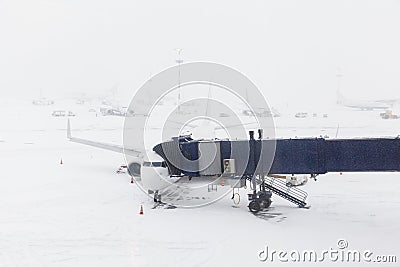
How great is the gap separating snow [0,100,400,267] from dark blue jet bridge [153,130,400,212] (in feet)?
7.97

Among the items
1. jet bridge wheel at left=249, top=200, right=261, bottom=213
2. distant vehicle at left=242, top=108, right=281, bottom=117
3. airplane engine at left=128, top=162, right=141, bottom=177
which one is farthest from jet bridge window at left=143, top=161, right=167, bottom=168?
distant vehicle at left=242, top=108, right=281, bottom=117

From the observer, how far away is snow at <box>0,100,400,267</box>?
18.2 metres

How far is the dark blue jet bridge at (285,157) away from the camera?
2402 cm

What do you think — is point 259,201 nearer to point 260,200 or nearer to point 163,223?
point 260,200

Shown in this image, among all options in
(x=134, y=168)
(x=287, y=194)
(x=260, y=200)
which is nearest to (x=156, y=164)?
(x=134, y=168)

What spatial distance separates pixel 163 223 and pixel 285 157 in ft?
31.2

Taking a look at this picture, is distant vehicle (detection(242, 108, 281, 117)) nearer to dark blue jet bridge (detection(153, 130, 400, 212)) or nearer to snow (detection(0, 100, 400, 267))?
snow (detection(0, 100, 400, 267))

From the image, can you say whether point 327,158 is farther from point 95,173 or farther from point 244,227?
point 95,173

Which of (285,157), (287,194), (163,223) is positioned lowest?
(163,223)

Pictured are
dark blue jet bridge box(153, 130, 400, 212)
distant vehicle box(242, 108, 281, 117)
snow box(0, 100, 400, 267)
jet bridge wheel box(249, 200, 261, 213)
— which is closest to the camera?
A: snow box(0, 100, 400, 267)

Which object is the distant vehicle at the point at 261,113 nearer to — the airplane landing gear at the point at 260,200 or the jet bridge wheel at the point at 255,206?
the airplane landing gear at the point at 260,200

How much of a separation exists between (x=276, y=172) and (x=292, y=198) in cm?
290

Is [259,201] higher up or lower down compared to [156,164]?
lower down

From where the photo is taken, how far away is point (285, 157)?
2573cm
